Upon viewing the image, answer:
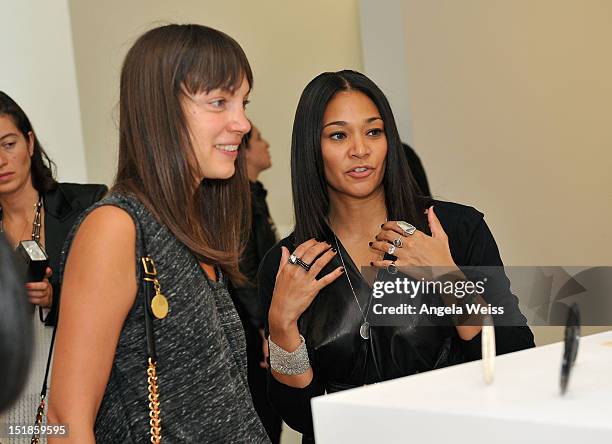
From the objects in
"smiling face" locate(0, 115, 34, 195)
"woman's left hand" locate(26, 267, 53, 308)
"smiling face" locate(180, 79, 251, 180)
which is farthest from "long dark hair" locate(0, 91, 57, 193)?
"smiling face" locate(180, 79, 251, 180)

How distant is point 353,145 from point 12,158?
4.35 feet

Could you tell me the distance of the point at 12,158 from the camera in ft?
10.3

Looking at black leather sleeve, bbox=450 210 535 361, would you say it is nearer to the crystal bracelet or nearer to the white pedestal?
the crystal bracelet

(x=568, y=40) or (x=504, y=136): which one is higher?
(x=568, y=40)

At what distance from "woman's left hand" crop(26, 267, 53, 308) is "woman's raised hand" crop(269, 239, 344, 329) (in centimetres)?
86

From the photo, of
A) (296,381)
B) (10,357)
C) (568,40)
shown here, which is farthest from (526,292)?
(10,357)

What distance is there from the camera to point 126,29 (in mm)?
5172

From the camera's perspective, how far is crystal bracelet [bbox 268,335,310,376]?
2.22 metres

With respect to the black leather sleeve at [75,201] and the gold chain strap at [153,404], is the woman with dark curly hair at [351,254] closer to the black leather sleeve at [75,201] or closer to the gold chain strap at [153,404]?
the gold chain strap at [153,404]

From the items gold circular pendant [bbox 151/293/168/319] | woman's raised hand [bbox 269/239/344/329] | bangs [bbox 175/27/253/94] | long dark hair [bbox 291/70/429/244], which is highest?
bangs [bbox 175/27/253/94]

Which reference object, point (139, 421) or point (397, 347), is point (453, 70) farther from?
point (139, 421)

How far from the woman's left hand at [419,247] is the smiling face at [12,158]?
1.40 meters

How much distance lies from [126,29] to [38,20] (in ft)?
3.01

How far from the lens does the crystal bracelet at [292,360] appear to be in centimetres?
222
